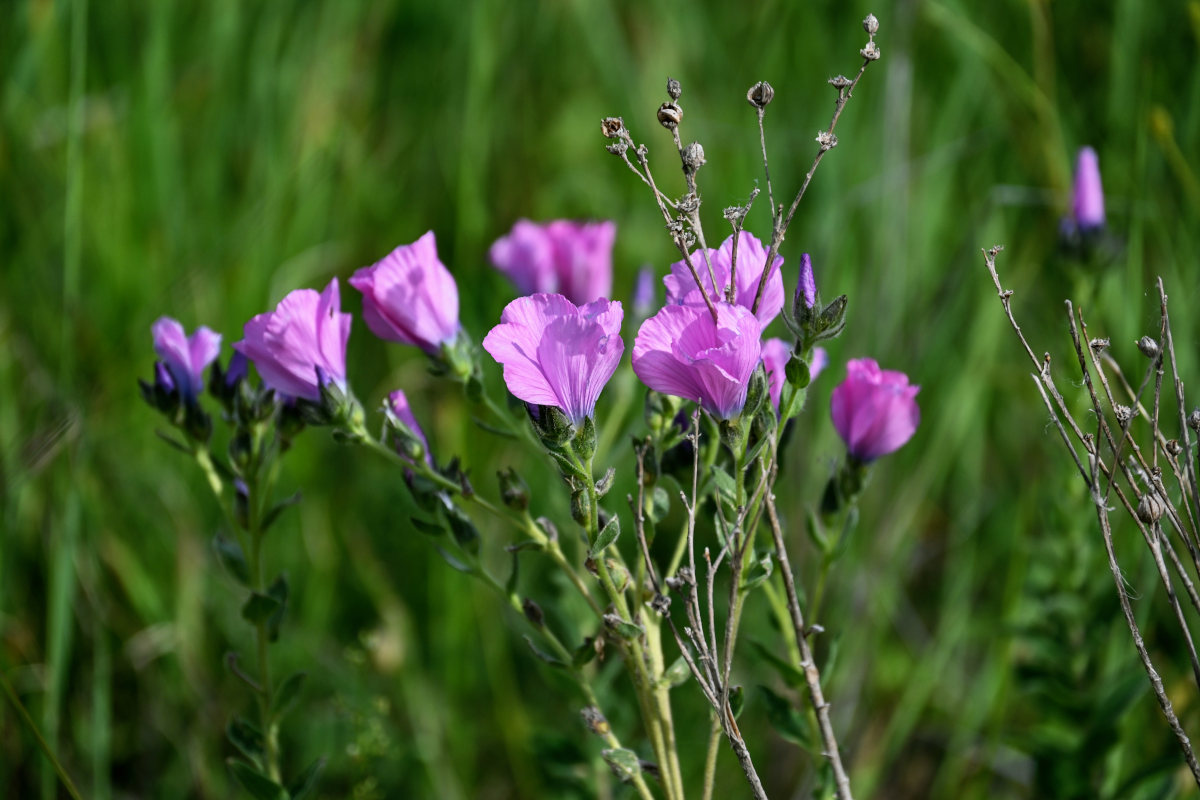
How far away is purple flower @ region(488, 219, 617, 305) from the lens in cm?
164

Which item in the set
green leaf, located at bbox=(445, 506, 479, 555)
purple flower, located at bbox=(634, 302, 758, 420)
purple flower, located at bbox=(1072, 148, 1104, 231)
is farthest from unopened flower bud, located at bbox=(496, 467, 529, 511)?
purple flower, located at bbox=(1072, 148, 1104, 231)

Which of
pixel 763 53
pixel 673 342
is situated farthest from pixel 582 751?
pixel 763 53

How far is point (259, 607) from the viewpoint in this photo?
1.18 metres

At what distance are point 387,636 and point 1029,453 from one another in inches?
54.3

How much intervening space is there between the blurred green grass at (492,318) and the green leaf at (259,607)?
10.2 inches

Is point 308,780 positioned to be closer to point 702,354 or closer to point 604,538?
point 604,538

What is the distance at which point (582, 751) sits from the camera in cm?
142

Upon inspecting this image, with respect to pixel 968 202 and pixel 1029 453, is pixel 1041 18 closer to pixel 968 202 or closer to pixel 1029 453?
pixel 968 202

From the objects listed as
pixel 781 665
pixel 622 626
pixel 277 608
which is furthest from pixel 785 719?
pixel 277 608

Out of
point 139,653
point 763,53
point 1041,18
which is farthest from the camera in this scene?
point 763,53

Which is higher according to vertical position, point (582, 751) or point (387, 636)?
point (582, 751)

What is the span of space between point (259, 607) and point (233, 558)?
85 mm

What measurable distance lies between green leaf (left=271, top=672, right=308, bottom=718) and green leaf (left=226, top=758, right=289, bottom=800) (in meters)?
0.09

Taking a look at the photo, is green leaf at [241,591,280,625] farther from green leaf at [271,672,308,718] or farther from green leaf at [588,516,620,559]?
green leaf at [588,516,620,559]
